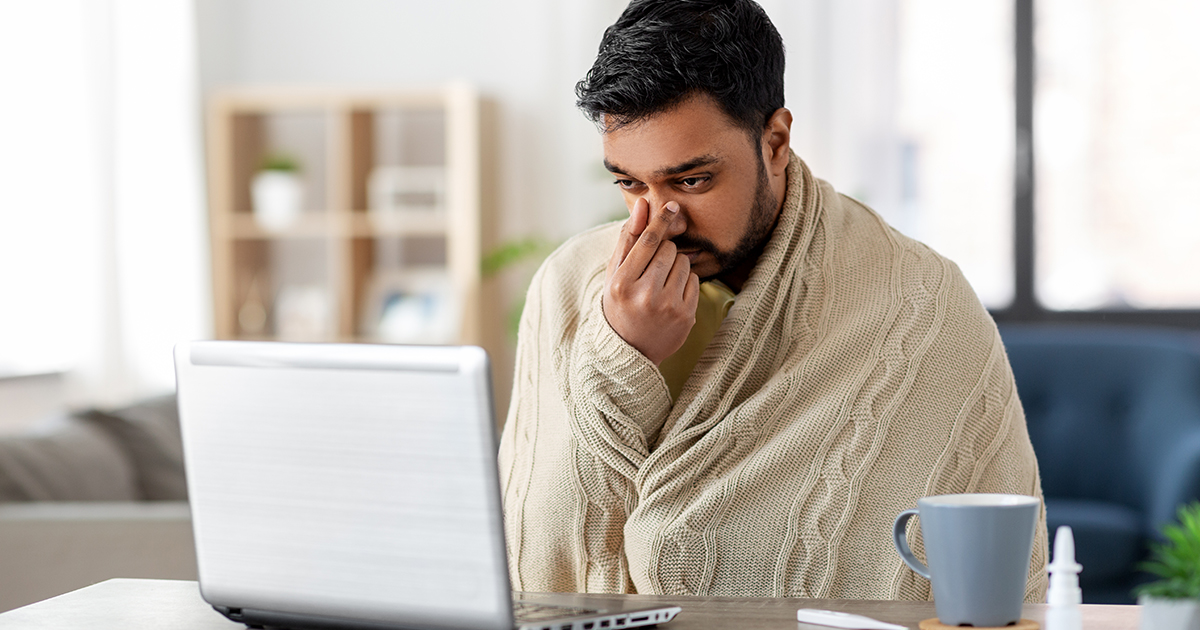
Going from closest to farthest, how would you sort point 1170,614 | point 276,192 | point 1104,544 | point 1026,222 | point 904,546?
point 1170,614, point 904,546, point 1104,544, point 1026,222, point 276,192

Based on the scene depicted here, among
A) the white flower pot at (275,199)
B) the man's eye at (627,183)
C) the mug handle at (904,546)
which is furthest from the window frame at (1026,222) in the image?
the mug handle at (904,546)

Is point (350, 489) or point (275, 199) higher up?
point (275, 199)

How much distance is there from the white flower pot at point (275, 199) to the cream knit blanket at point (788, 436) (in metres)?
2.83

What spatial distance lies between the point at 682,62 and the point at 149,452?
1.80 meters

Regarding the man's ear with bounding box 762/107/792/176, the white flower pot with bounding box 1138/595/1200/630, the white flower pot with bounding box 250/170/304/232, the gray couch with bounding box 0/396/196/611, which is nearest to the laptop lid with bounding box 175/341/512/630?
the white flower pot with bounding box 1138/595/1200/630

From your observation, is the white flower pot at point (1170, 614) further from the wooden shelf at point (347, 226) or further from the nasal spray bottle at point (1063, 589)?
the wooden shelf at point (347, 226)

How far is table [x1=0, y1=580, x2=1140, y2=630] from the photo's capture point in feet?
2.88

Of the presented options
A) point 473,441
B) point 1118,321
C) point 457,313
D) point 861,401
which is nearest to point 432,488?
point 473,441

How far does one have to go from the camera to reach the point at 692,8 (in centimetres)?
133

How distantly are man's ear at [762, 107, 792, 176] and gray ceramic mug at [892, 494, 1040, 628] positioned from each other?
0.66m

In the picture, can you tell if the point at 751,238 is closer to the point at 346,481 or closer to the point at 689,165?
the point at 689,165

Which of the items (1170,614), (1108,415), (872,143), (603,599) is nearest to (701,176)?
(603,599)

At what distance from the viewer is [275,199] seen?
4.05 meters

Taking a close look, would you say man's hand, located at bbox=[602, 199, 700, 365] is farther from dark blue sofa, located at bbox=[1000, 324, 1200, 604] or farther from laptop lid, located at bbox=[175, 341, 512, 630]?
dark blue sofa, located at bbox=[1000, 324, 1200, 604]
